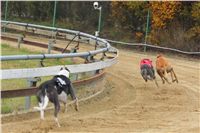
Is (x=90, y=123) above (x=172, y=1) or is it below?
below

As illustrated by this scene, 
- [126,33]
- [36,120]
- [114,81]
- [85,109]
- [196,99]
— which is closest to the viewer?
[36,120]

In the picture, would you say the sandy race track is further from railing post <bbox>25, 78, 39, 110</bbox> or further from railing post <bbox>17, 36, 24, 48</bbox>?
railing post <bbox>17, 36, 24, 48</bbox>

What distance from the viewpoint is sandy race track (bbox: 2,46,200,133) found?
7.27 metres

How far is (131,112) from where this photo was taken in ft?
28.2

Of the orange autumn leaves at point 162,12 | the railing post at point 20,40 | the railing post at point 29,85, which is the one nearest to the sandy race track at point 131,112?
the railing post at point 29,85

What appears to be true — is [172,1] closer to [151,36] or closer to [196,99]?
[151,36]

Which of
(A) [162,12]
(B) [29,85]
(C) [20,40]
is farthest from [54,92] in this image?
(A) [162,12]

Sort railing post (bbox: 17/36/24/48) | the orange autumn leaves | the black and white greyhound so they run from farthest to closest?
the orange autumn leaves, railing post (bbox: 17/36/24/48), the black and white greyhound

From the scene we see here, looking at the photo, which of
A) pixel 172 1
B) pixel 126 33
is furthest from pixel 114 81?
pixel 126 33

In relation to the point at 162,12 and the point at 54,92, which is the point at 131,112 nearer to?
the point at 54,92

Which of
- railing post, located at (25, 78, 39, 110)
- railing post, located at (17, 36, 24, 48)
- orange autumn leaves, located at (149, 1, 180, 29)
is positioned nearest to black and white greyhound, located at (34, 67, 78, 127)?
railing post, located at (25, 78, 39, 110)

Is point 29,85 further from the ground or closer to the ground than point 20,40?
closer to the ground

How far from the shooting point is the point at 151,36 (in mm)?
20188

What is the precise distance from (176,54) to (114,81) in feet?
23.5
